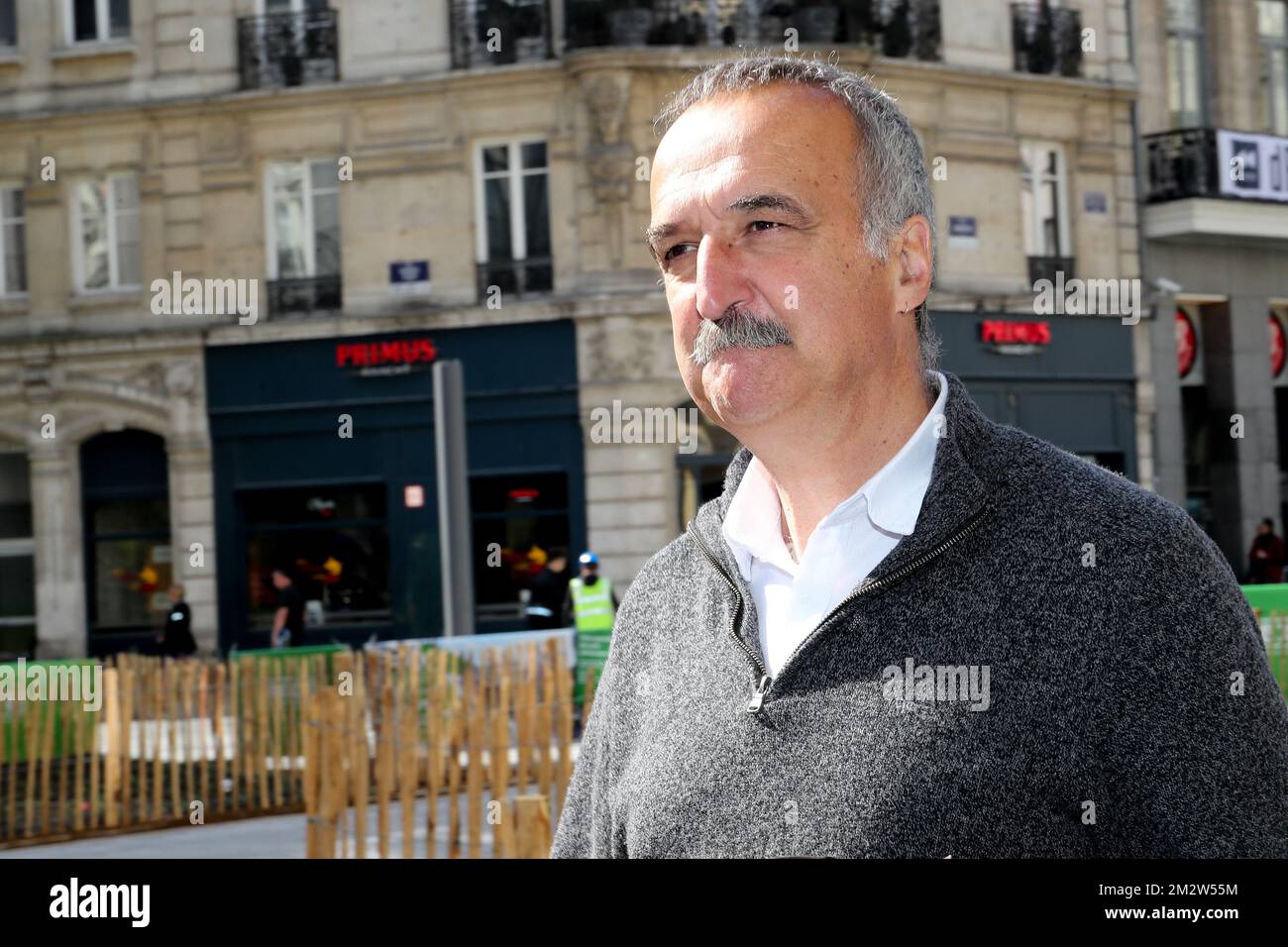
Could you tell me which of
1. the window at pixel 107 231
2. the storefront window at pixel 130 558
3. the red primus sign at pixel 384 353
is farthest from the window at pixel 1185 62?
the storefront window at pixel 130 558

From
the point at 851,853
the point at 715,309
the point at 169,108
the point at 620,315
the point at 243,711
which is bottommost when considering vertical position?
the point at 243,711

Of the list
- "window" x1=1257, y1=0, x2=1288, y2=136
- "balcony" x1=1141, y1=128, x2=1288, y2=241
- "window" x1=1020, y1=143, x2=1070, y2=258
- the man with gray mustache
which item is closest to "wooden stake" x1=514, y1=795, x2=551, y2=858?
the man with gray mustache

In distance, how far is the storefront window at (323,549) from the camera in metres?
20.3

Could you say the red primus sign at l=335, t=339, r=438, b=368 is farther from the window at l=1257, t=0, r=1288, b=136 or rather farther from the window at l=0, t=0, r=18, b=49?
the window at l=1257, t=0, r=1288, b=136

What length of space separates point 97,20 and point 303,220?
3397 millimetres

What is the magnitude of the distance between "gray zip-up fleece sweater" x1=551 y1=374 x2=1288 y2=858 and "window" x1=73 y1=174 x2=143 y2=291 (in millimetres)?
20181

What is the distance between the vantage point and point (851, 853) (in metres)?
1.54

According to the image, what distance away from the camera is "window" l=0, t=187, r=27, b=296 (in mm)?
20973

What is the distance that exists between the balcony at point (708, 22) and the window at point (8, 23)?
660cm

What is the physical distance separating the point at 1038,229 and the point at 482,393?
7050mm

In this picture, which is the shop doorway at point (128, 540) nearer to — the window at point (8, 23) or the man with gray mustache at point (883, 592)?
the window at point (8, 23)
